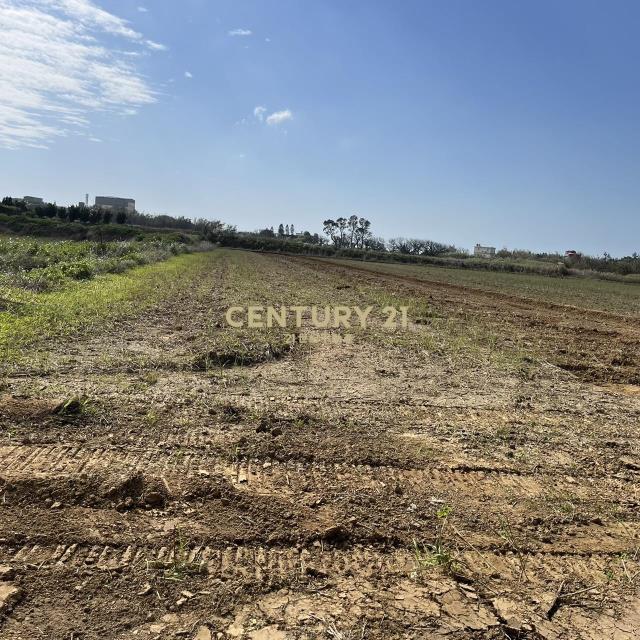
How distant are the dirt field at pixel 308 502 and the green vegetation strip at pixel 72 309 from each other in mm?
988

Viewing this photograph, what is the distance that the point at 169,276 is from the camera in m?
20.3

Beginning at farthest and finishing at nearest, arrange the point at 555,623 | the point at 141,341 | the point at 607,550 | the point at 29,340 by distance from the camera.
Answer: the point at 141,341
the point at 29,340
the point at 607,550
the point at 555,623

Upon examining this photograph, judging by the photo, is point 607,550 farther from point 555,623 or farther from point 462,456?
point 462,456

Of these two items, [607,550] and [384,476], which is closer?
[607,550]

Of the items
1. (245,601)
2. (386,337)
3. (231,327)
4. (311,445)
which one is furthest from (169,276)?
(245,601)

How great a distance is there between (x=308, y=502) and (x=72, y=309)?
795 cm

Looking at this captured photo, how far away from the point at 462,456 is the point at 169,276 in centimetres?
1782

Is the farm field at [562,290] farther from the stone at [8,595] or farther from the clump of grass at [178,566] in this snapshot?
the stone at [8,595]

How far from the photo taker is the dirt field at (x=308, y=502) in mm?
2373

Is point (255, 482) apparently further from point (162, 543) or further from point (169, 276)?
point (169, 276)


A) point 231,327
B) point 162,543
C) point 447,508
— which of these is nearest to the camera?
point 162,543

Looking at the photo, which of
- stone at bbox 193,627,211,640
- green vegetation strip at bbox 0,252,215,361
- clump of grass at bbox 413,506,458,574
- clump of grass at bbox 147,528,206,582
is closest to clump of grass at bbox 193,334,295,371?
green vegetation strip at bbox 0,252,215,361

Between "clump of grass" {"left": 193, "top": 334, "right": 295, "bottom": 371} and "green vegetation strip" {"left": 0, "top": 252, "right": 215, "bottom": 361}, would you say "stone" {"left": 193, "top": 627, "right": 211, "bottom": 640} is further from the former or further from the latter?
"green vegetation strip" {"left": 0, "top": 252, "right": 215, "bottom": 361}

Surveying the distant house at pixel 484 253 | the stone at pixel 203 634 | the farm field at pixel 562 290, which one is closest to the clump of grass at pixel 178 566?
the stone at pixel 203 634
